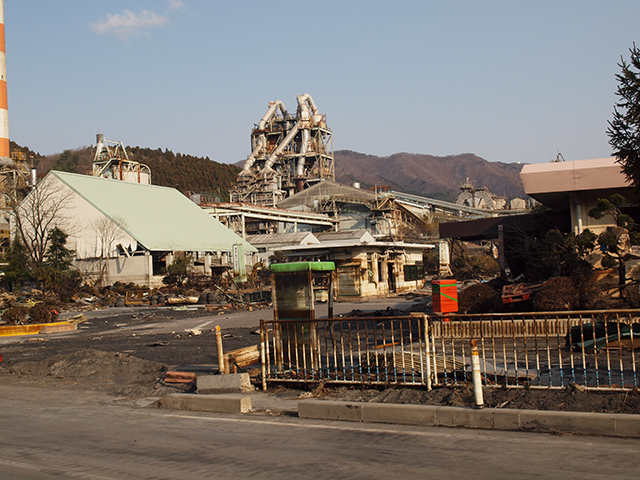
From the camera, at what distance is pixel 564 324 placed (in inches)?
606

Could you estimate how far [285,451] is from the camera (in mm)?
6777

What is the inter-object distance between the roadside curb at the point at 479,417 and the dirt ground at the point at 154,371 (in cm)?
42

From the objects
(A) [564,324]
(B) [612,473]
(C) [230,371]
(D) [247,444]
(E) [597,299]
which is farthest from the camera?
(E) [597,299]

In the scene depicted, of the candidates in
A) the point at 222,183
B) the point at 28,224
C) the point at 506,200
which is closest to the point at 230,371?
the point at 28,224

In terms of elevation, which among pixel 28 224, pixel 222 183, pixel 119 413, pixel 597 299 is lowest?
pixel 119 413

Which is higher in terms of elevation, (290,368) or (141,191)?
(141,191)

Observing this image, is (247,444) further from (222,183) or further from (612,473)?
(222,183)

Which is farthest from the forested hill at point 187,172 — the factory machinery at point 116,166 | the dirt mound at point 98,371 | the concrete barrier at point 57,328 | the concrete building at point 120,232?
the dirt mound at point 98,371

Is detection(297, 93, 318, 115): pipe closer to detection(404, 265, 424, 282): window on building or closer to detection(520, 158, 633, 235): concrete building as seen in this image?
detection(404, 265, 424, 282): window on building

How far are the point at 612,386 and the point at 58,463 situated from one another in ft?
24.0

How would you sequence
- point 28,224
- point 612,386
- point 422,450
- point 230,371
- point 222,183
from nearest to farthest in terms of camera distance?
1. point 422,450
2. point 612,386
3. point 230,371
4. point 28,224
5. point 222,183

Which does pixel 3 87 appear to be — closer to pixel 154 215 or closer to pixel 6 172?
pixel 6 172

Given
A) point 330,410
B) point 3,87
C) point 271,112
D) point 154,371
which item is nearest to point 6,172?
point 3,87

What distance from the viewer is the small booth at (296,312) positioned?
35.1 ft
